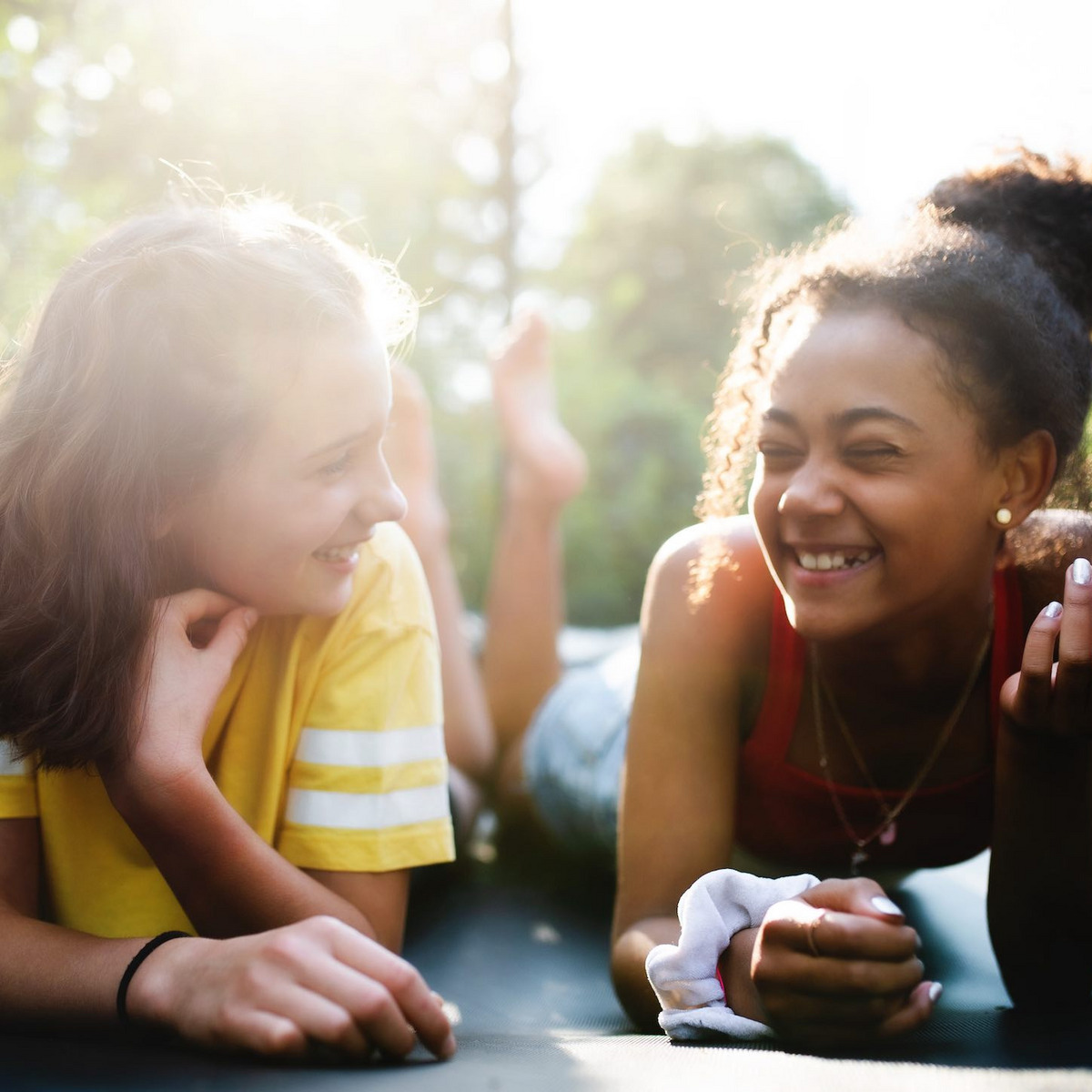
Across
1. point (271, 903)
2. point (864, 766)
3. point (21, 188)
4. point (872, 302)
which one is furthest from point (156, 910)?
point (21, 188)

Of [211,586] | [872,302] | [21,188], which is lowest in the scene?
[211,586]

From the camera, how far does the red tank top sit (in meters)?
1.12

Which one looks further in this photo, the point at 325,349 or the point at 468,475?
the point at 468,475

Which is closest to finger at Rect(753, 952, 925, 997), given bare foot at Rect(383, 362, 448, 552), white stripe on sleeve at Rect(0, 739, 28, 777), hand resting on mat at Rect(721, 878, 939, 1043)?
hand resting on mat at Rect(721, 878, 939, 1043)

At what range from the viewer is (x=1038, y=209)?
3.94 ft

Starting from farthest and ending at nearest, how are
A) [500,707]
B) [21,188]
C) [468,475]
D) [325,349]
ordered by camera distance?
[468,475]
[500,707]
[21,188]
[325,349]

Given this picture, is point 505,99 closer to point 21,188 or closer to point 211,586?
point 21,188

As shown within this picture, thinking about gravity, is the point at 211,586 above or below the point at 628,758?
above

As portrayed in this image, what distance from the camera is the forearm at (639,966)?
39.1 inches

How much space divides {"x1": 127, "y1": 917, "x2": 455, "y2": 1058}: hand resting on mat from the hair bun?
34.7 inches

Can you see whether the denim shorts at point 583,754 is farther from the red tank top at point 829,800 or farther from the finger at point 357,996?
the finger at point 357,996

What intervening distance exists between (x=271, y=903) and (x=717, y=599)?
0.53 m

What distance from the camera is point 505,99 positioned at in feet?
9.69

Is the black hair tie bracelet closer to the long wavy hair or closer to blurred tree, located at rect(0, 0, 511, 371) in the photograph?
the long wavy hair
